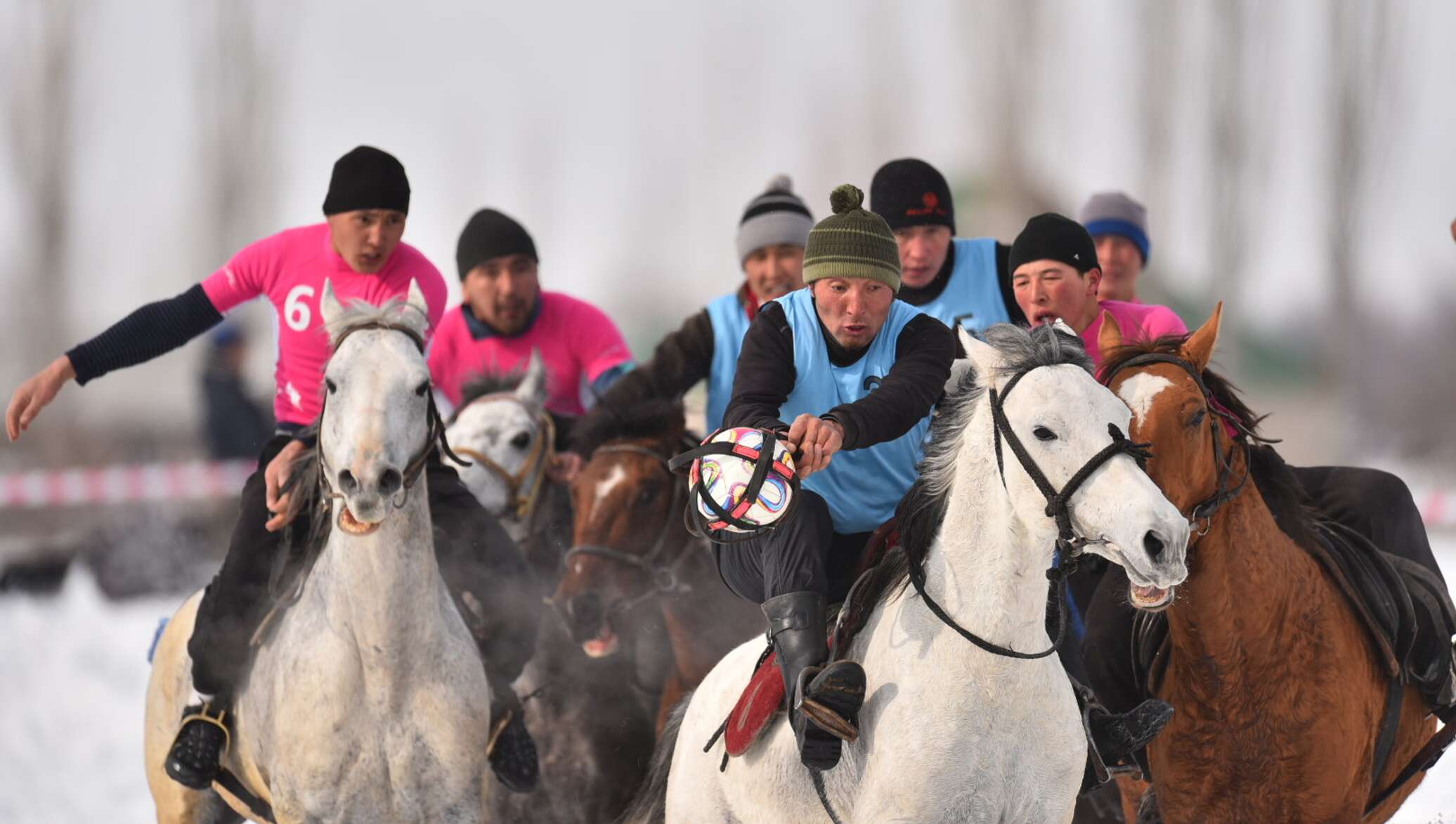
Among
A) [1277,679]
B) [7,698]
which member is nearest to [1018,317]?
[1277,679]

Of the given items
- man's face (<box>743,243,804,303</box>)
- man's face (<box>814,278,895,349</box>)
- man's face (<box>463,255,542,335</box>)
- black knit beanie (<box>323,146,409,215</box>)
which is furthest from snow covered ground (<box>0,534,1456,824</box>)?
man's face (<box>814,278,895,349</box>)

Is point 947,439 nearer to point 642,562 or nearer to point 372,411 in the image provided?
point 372,411

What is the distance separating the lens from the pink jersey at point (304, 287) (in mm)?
5301

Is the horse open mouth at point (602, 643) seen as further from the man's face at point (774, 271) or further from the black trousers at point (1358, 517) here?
the black trousers at point (1358, 517)

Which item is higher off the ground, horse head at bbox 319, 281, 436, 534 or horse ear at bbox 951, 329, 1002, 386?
horse ear at bbox 951, 329, 1002, 386

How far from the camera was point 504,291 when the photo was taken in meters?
7.13

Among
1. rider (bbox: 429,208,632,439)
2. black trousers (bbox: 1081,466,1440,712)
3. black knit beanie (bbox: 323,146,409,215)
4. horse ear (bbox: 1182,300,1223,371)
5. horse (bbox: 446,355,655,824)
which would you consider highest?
black knit beanie (bbox: 323,146,409,215)

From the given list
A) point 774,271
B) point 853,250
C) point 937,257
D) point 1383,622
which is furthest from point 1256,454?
point 774,271

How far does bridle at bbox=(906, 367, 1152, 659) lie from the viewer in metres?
3.40

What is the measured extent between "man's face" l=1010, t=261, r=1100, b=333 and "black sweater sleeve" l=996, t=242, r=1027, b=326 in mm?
366

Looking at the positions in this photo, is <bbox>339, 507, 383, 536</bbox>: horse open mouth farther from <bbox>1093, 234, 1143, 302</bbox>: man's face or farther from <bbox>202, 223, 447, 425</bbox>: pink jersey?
<bbox>1093, 234, 1143, 302</bbox>: man's face

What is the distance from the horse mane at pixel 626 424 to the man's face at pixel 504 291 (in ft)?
3.26

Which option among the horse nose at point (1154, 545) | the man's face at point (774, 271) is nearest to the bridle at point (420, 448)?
the horse nose at point (1154, 545)

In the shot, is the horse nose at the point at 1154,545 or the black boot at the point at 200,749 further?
the black boot at the point at 200,749
